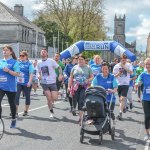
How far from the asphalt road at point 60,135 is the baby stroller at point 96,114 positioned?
27cm

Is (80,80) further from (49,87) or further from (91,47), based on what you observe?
(91,47)

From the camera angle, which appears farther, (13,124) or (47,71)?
(47,71)

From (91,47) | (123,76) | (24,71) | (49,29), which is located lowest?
(123,76)

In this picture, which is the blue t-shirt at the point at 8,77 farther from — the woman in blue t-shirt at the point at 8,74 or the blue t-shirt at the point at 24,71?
the blue t-shirt at the point at 24,71

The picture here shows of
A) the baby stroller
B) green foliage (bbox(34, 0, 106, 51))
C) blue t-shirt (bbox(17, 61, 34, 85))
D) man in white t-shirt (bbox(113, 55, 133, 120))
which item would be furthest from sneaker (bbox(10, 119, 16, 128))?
green foliage (bbox(34, 0, 106, 51))

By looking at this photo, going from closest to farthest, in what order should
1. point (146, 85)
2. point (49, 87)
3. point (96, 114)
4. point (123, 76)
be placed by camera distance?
point (96, 114), point (146, 85), point (49, 87), point (123, 76)

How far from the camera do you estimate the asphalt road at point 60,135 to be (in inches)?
350

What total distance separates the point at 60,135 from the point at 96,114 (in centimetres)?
128

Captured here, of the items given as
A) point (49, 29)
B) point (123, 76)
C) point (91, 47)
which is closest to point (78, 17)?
point (49, 29)

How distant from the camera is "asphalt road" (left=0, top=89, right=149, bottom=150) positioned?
889 cm

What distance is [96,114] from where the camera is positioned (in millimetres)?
9281

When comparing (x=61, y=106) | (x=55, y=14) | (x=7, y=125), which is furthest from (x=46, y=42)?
(x=7, y=125)

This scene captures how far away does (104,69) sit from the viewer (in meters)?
10.2

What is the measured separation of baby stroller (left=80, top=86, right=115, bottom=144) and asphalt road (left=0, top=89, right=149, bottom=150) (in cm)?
27
